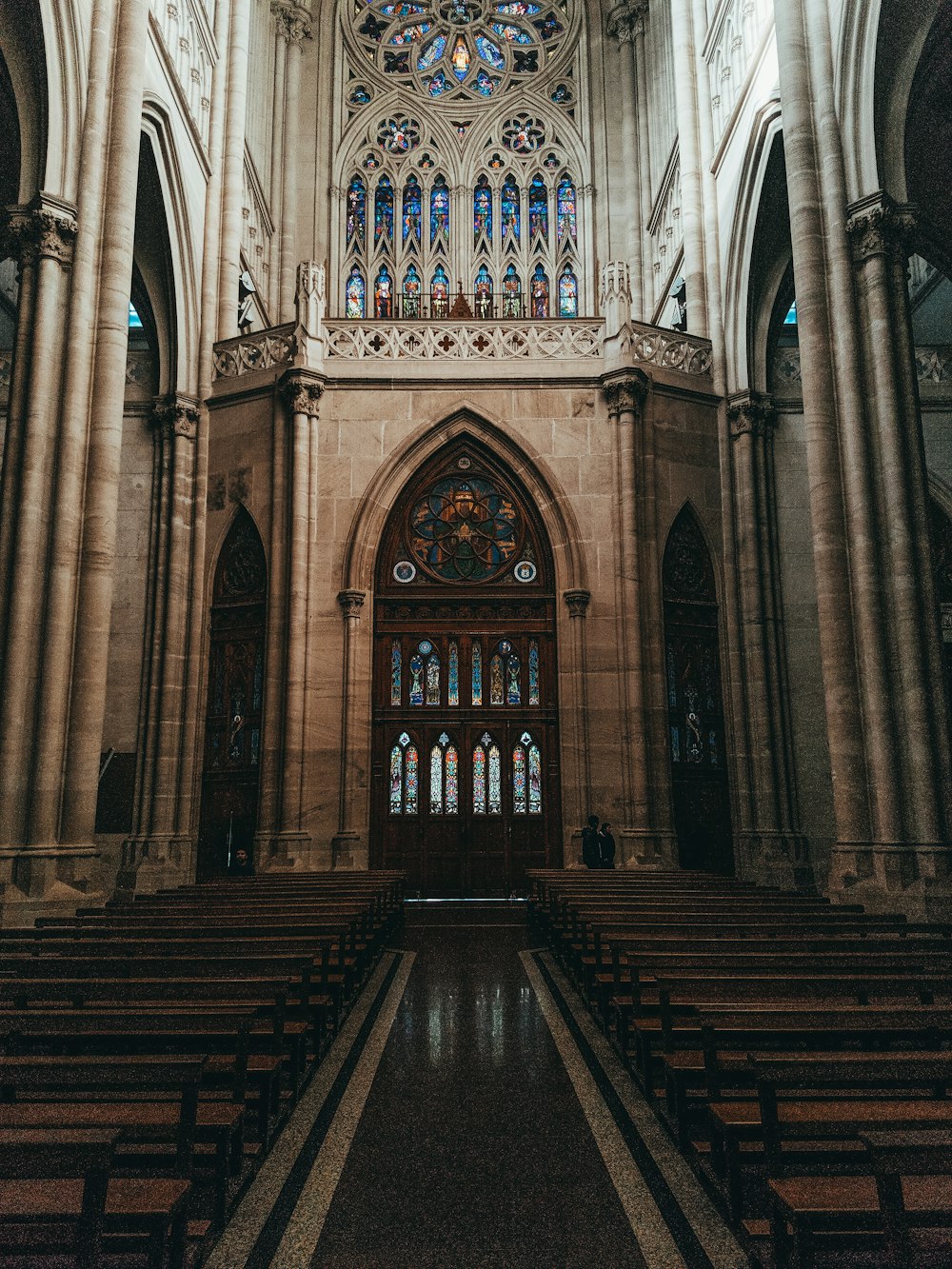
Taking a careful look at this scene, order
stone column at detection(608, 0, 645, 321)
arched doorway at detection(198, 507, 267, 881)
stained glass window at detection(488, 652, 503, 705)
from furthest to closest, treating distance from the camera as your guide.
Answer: stone column at detection(608, 0, 645, 321) < stained glass window at detection(488, 652, 503, 705) < arched doorway at detection(198, 507, 267, 881)

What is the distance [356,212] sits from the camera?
22828 mm

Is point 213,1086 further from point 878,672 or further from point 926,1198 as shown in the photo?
point 878,672

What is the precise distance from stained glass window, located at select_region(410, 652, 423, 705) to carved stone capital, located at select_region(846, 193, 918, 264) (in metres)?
8.91

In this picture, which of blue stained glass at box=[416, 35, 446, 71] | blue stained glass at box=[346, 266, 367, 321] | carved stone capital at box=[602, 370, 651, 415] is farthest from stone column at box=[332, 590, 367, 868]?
blue stained glass at box=[416, 35, 446, 71]

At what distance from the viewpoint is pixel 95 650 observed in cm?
1098

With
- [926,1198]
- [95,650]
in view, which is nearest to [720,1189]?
[926,1198]

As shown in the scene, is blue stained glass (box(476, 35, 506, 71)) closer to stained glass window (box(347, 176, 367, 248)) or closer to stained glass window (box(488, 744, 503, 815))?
stained glass window (box(347, 176, 367, 248))

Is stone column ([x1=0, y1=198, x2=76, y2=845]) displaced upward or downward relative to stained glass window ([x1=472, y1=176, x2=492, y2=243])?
downward

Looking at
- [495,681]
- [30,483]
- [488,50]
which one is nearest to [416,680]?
[495,681]

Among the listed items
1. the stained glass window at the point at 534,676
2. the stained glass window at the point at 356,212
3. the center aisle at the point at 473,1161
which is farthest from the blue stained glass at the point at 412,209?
the center aisle at the point at 473,1161

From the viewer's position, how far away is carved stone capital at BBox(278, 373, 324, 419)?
16.0 meters

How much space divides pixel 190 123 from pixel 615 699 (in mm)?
11506

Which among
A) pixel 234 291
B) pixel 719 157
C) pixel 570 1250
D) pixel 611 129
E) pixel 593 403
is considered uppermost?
pixel 611 129

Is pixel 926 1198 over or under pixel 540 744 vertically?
under
